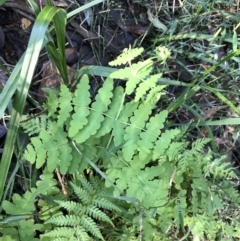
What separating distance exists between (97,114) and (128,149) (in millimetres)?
174

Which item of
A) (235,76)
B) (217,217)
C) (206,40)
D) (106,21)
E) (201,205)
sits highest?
(106,21)

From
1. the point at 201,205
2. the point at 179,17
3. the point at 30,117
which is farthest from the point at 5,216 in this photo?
the point at 179,17

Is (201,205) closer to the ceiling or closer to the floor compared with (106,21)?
closer to the floor

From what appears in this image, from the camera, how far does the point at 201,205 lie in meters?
1.81

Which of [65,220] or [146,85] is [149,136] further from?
[65,220]

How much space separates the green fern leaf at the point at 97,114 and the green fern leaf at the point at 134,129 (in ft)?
0.37

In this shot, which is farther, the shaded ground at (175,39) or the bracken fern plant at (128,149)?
the shaded ground at (175,39)

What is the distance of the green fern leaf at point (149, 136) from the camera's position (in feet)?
5.35

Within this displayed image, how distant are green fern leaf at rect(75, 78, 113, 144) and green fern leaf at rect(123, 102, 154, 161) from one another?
0.37 feet

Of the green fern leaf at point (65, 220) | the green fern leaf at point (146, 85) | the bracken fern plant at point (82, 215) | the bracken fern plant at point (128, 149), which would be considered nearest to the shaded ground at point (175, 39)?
the bracken fern plant at point (128, 149)

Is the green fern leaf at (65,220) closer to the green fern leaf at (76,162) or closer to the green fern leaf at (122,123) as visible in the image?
the green fern leaf at (76,162)

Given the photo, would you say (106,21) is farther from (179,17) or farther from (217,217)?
(217,217)

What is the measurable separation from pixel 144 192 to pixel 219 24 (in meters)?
0.98

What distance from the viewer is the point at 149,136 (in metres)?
1.64
